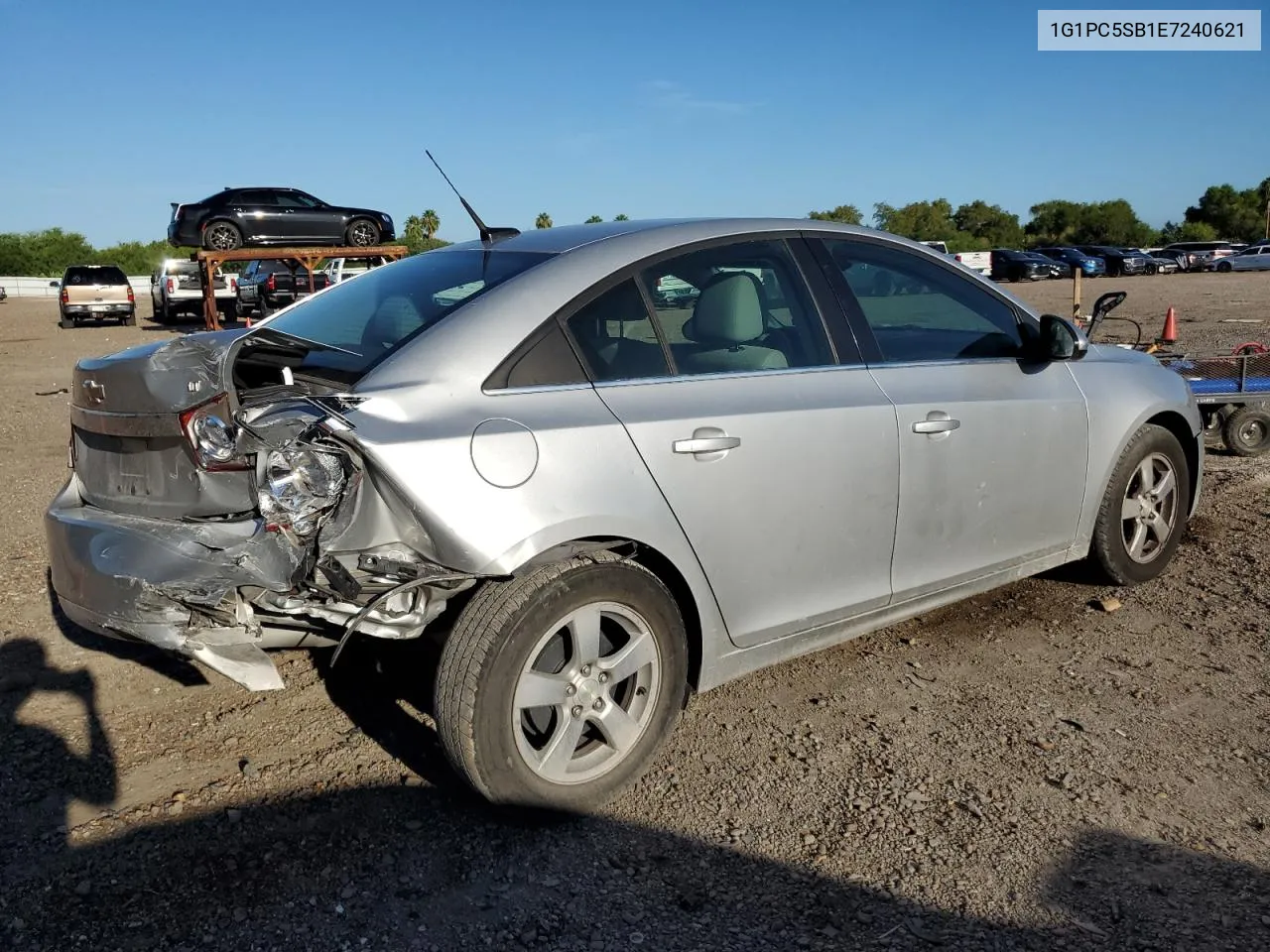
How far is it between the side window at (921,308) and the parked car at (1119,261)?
1967 inches

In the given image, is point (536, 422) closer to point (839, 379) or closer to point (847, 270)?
point (839, 379)

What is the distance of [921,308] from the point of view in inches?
164

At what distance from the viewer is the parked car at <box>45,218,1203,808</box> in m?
2.86

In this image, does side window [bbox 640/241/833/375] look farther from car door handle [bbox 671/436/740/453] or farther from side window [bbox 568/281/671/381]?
car door handle [bbox 671/436/740/453]

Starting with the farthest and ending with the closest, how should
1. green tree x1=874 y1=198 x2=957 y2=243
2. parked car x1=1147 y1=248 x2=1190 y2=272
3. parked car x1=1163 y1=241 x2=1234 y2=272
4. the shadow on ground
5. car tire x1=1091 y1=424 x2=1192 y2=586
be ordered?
green tree x1=874 y1=198 x2=957 y2=243, parked car x1=1147 y1=248 x2=1190 y2=272, parked car x1=1163 y1=241 x2=1234 y2=272, car tire x1=1091 y1=424 x2=1192 y2=586, the shadow on ground

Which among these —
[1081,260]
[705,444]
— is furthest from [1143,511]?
[1081,260]

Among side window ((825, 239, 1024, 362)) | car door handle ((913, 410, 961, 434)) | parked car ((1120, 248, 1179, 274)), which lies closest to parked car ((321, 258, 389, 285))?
side window ((825, 239, 1024, 362))

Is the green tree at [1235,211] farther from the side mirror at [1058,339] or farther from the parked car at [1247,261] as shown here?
the side mirror at [1058,339]

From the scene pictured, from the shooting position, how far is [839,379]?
3.62 metres

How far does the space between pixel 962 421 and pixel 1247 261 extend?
5203 centimetres

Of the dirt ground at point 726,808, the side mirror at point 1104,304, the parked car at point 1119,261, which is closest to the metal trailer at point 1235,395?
A: the side mirror at point 1104,304

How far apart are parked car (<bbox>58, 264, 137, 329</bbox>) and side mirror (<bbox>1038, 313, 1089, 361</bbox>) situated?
96.2 ft

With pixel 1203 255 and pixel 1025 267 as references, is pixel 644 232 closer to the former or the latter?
pixel 1025 267

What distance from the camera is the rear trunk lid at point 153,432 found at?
10.1 feet
